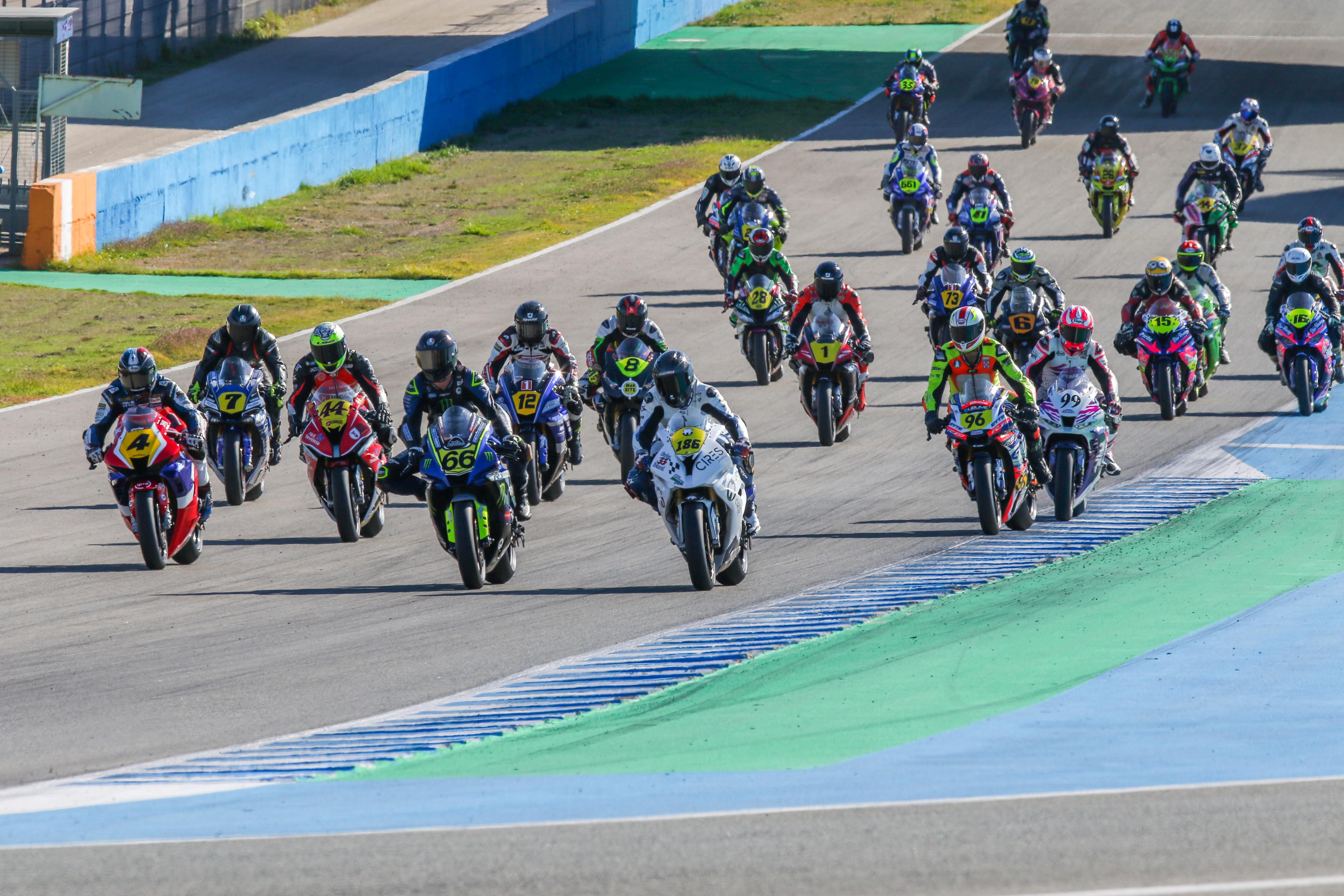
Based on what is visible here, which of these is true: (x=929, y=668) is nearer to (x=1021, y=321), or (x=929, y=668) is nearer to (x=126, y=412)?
(x=126, y=412)

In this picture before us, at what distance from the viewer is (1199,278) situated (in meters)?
20.3

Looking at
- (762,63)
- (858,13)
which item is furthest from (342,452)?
(858,13)

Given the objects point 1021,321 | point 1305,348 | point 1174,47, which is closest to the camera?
point 1021,321

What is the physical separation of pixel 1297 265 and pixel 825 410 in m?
5.54

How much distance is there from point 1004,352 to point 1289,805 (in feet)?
24.5

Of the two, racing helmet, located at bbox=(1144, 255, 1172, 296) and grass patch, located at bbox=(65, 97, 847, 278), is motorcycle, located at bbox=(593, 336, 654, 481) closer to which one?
racing helmet, located at bbox=(1144, 255, 1172, 296)

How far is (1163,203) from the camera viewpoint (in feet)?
111

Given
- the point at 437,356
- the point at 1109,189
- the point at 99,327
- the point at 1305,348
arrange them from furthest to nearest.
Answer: the point at 1109,189, the point at 99,327, the point at 1305,348, the point at 437,356

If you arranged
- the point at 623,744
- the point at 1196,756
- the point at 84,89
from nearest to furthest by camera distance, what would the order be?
the point at 1196,756, the point at 623,744, the point at 84,89

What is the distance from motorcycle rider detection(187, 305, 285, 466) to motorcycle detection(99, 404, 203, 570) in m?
2.04

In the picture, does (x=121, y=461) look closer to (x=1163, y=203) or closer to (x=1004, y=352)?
(x=1004, y=352)

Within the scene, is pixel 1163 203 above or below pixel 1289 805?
above

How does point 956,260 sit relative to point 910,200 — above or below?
below

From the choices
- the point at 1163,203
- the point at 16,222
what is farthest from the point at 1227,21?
the point at 16,222
